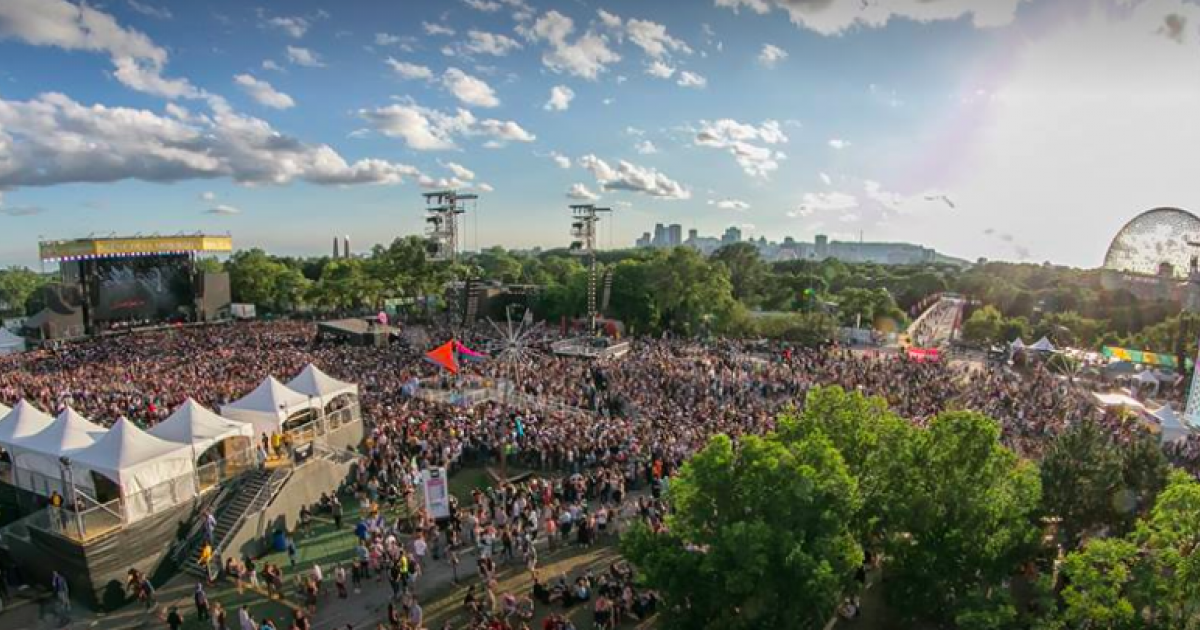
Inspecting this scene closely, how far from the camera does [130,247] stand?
5519cm

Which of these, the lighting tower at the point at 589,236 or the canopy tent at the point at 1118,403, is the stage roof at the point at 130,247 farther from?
the canopy tent at the point at 1118,403

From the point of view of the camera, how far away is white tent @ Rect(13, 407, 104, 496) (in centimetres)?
1555

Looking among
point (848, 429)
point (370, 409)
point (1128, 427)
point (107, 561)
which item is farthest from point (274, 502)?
point (1128, 427)

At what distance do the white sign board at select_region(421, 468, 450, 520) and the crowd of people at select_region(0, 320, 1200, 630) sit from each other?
12.7 inches

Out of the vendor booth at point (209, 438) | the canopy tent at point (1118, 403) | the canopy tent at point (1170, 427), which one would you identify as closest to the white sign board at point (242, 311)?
the vendor booth at point (209, 438)

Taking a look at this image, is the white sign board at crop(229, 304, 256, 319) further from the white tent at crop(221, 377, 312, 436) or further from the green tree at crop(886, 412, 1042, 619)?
the green tree at crop(886, 412, 1042, 619)

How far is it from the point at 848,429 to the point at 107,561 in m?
15.8

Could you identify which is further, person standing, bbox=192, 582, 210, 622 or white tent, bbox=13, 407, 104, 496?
white tent, bbox=13, 407, 104, 496

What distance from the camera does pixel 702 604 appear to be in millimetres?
10023

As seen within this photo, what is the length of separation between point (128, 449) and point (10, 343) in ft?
144

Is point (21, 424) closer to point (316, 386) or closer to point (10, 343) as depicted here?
point (316, 386)

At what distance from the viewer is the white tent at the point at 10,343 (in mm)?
44750

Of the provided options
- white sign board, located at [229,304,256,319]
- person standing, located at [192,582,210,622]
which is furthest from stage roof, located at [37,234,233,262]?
person standing, located at [192,582,210,622]

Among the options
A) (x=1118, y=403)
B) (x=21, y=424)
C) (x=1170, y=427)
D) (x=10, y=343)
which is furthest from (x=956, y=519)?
(x=10, y=343)
